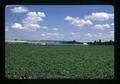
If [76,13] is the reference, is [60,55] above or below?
below

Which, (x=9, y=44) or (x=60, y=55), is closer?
(x=9, y=44)

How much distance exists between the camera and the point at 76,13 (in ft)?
8.34

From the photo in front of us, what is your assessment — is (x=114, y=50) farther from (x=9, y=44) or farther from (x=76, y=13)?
(x=9, y=44)

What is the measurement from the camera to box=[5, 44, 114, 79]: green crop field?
8.27ft

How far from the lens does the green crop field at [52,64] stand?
8.27 feet

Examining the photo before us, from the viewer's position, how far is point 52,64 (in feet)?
8.59

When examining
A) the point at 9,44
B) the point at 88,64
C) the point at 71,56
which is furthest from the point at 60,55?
the point at 9,44
